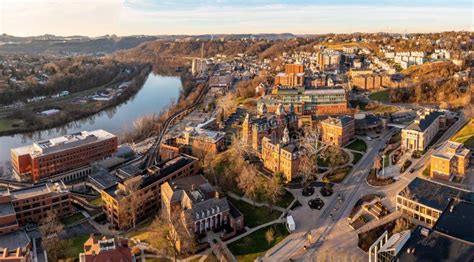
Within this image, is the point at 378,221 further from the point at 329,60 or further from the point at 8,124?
the point at 329,60

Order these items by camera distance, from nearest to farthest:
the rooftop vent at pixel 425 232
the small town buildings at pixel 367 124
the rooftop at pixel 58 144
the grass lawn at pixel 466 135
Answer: the rooftop vent at pixel 425 232 < the grass lawn at pixel 466 135 < the rooftop at pixel 58 144 < the small town buildings at pixel 367 124

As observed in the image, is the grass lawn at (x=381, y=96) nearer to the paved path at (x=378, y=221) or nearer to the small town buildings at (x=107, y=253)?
the paved path at (x=378, y=221)

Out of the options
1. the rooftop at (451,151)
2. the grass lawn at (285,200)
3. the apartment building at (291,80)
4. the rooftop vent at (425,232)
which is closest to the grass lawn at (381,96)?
the apartment building at (291,80)

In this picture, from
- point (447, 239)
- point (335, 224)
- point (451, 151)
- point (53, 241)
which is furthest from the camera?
point (451, 151)

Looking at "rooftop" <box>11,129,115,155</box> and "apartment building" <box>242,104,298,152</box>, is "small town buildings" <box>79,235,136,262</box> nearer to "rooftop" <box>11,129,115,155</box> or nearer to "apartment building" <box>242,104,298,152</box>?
"apartment building" <box>242,104,298,152</box>

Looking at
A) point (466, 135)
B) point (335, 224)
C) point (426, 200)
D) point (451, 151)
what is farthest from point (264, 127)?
point (466, 135)
